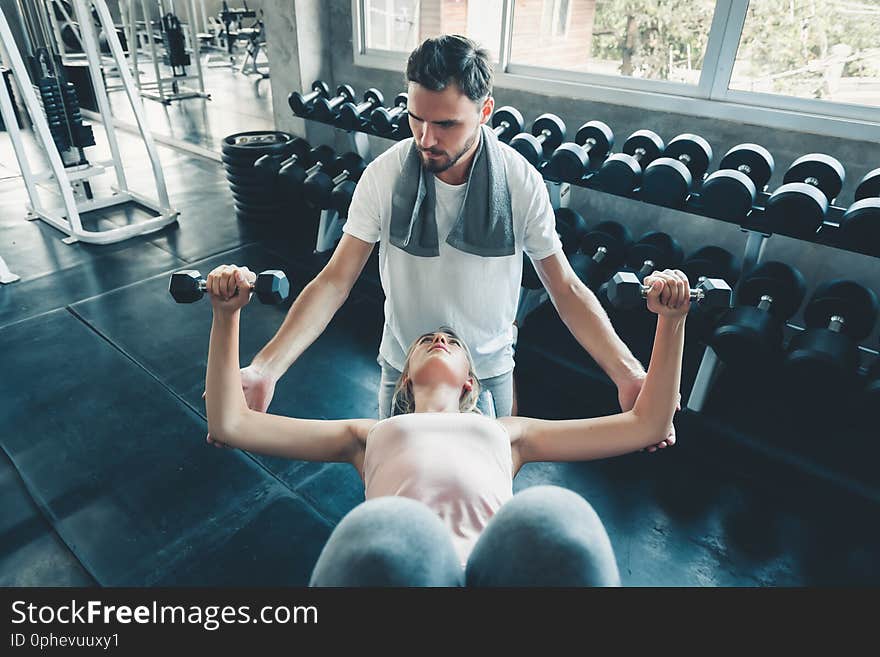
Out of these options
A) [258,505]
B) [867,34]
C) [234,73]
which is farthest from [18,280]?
[234,73]

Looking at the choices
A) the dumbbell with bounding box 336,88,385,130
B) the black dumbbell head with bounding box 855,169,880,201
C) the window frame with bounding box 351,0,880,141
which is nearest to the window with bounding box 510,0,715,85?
the window frame with bounding box 351,0,880,141

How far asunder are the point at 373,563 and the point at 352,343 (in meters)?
2.12

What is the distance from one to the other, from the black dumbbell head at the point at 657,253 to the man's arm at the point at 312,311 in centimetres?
151

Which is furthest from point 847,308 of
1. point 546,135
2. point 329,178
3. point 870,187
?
point 329,178

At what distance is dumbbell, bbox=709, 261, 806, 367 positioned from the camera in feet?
6.88

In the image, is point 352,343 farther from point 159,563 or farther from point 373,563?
point 373,563

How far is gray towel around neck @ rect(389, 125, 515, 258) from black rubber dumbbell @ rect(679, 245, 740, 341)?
1.09 metres

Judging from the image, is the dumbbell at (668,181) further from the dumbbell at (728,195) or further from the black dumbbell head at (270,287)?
the black dumbbell head at (270,287)

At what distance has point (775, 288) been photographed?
7.44 ft

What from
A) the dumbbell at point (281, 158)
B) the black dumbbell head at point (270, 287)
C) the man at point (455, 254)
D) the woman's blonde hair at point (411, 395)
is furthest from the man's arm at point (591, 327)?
the dumbbell at point (281, 158)

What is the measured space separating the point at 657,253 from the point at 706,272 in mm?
229

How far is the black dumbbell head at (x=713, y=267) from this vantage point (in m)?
2.45

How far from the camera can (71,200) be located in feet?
12.5

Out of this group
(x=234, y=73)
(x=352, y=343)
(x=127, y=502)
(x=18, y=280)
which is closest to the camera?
(x=127, y=502)
